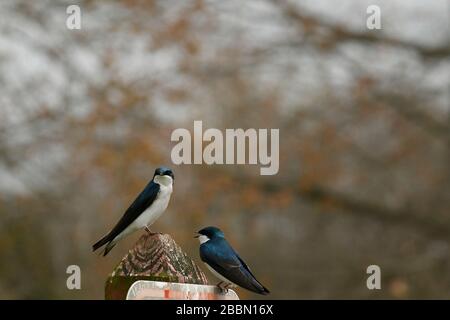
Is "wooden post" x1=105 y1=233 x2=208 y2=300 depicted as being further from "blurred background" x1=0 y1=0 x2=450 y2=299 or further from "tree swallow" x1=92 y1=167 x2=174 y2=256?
"blurred background" x1=0 y1=0 x2=450 y2=299

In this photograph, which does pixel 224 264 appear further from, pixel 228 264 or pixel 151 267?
pixel 151 267

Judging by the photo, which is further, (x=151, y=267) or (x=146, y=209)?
(x=146, y=209)

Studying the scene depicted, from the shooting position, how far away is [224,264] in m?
4.32

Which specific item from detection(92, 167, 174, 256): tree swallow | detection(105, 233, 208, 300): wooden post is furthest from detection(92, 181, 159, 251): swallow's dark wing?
detection(105, 233, 208, 300): wooden post

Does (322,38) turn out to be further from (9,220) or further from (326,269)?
(9,220)

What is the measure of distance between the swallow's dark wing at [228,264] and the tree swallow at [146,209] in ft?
0.94

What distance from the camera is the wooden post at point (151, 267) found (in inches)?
137

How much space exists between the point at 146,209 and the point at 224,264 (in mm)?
518

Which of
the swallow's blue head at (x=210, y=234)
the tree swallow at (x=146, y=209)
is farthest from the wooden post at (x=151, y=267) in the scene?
the swallow's blue head at (x=210, y=234)

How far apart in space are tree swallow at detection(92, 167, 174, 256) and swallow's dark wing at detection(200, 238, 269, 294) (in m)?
0.29

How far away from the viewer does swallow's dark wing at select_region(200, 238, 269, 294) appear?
13.7 feet

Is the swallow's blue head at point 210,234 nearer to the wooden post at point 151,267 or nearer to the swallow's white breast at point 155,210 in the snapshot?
the swallow's white breast at point 155,210

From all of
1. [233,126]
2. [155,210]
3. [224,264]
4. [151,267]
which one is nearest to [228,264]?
[224,264]
